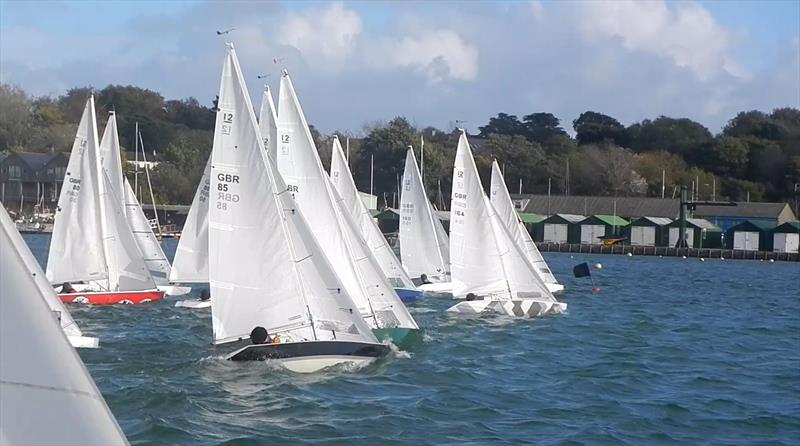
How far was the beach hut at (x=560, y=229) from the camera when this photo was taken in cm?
9362

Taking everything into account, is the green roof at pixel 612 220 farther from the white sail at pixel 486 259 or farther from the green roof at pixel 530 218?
the white sail at pixel 486 259

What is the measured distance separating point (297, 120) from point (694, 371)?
8908mm

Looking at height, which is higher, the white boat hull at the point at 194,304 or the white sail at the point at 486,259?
the white sail at the point at 486,259

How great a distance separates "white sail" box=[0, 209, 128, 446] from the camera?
4.01 meters

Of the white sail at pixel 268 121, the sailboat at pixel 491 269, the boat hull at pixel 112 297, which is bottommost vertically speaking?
the boat hull at pixel 112 297

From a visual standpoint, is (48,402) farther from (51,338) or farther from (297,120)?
(297,120)

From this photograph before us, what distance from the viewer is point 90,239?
2941 centimetres

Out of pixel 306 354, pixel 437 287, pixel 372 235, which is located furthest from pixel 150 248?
pixel 306 354

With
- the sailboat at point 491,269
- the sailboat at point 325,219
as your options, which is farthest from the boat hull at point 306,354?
the sailboat at point 491,269

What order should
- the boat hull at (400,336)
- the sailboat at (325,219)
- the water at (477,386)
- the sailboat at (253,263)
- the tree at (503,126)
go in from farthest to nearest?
1. the tree at (503,126)
2. the sailboat at (325,219)
3. the boat hull at (400,336)
4. the sailboat at (253,263)
5. the water at (477,386)

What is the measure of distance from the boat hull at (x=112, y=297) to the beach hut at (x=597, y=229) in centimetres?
6569

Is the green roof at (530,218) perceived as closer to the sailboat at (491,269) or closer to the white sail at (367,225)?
the white sail at (367,225)

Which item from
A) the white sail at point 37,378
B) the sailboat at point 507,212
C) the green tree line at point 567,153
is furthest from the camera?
the green tree line at point 567,153

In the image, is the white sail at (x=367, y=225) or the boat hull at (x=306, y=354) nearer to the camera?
the boat hull at (x=306, y=354)
